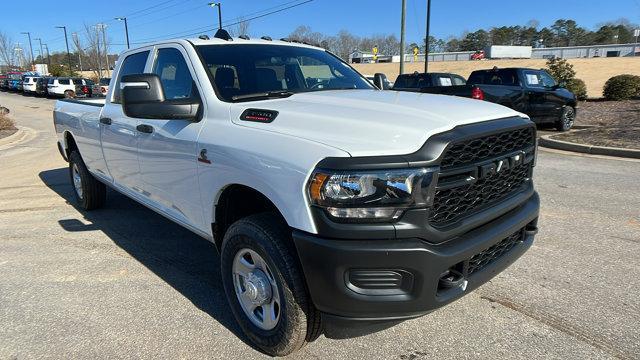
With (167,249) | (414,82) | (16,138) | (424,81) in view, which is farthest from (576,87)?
(16,138)

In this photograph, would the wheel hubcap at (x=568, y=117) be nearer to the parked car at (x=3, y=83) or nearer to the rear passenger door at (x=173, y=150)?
the rear passenger door at (x=173, y=150)

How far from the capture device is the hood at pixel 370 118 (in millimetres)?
2322

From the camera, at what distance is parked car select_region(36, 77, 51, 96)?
3812 centimetres

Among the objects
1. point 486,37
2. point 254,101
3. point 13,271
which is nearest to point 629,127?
point 254,101

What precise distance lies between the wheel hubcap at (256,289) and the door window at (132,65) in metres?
2.29

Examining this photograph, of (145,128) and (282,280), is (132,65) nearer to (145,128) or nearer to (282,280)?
(145,128)

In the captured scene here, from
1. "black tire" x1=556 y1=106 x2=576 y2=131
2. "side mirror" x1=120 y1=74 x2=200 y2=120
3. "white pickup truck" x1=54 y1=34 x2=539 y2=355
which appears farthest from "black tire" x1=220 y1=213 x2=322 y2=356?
"black tire" x1=556 y1=106 x2=576 y2=131

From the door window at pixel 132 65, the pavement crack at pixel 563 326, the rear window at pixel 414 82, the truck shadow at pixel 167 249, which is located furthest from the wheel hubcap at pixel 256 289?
the rear window at pixel 414 82

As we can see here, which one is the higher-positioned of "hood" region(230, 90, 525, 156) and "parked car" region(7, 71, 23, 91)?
"hood" region(230, 90, 525, 156)

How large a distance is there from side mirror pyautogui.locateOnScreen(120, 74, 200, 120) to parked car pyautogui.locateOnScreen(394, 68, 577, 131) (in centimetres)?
1018

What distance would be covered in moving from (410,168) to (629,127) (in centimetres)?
1208

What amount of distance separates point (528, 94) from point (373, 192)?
11656 millimetres

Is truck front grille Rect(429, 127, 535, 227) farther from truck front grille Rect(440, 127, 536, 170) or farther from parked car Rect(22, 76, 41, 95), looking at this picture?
parked car Rect(22, 76, 41, 95)

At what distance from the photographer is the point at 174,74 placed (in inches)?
146
